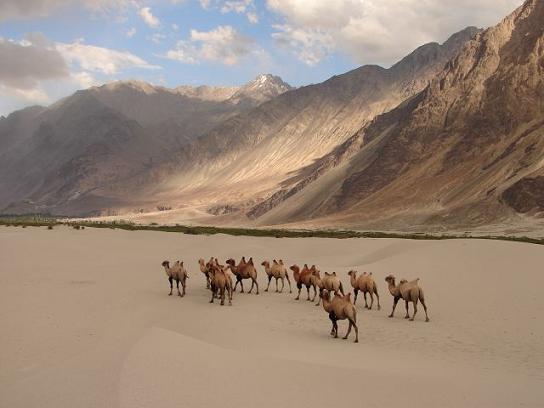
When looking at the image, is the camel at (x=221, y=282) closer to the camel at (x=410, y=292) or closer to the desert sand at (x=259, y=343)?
the desert sand at (x=259, y=343)

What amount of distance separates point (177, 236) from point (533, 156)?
161 feet

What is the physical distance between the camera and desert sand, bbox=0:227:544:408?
7898 millimetres

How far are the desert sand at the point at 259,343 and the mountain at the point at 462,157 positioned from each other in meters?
45.1

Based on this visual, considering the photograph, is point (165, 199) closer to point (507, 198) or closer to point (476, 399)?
point (507, 198)

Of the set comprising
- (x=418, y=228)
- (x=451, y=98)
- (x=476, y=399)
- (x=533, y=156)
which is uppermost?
(x=451, y=98)

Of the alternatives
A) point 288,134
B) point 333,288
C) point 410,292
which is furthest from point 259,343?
point 288,134

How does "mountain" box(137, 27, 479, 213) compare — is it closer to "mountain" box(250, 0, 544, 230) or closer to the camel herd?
"mountain" box(250, 0, 544, 230)

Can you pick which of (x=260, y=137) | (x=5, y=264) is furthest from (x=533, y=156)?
(x=260, y=137)

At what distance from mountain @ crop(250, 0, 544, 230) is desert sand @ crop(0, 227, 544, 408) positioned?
45.1 metres

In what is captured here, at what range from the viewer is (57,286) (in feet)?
55.8

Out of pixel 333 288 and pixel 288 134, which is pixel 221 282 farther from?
pixel 288 134

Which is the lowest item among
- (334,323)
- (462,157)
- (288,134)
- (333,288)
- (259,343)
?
(259,343)

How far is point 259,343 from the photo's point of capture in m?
11.2

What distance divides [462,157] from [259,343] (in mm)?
76071
